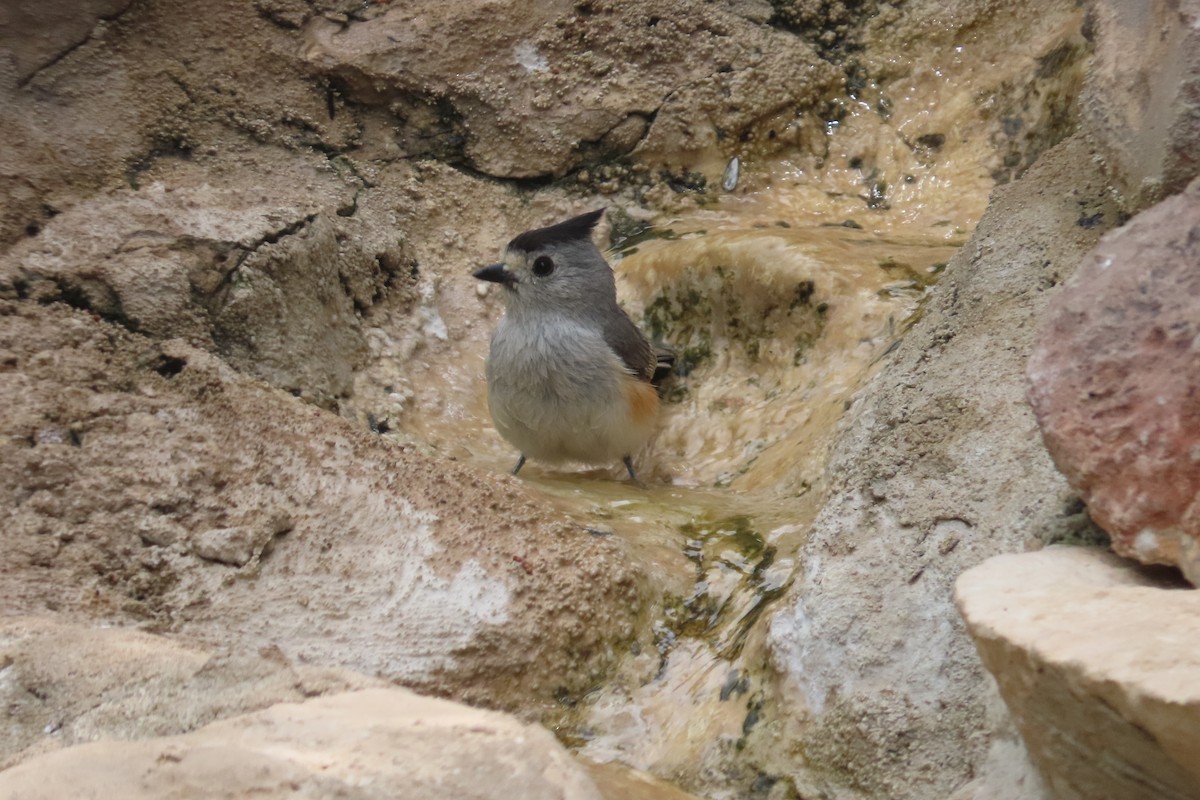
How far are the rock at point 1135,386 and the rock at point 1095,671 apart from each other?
0.13m

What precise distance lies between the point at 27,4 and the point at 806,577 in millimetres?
4191

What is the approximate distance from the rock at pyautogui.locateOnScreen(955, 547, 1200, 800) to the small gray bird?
11.2ft

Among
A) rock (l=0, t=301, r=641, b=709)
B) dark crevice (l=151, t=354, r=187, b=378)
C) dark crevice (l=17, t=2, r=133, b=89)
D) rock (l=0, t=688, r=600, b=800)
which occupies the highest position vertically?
dark crevice (l=17, t=2, r=133, b=89)

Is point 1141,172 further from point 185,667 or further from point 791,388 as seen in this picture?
point 185,667

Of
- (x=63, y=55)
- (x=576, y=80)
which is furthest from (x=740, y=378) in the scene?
(x=63, y=55)

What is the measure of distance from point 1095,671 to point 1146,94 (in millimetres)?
1958

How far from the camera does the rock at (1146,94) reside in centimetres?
286

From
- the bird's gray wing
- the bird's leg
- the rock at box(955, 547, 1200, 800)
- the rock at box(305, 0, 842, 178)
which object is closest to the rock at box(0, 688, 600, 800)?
the rock at box(955, 547, 1200, 800)

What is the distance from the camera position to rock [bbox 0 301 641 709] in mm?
3455

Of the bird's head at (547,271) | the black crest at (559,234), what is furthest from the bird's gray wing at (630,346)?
the black crest at (559,234)

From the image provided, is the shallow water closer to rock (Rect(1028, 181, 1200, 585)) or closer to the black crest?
the black crest

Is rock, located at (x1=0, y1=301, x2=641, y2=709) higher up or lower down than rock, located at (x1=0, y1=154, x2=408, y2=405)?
lower down

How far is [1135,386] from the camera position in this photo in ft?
7.33

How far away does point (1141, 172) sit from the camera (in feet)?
10.1
